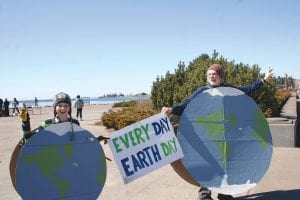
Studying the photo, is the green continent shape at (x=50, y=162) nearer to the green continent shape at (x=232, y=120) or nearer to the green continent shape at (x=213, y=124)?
the green continent shape at (x=213, y=124)

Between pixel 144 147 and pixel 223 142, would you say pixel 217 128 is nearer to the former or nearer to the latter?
pixel 223 142

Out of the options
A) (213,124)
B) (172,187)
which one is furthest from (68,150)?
(172,187)

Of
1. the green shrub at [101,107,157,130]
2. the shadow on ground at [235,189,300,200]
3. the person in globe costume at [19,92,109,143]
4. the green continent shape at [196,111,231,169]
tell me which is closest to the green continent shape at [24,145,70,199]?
the person in globe costume at [19,92,109,143]

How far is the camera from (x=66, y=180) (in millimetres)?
4762

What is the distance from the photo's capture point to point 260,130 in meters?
5.80

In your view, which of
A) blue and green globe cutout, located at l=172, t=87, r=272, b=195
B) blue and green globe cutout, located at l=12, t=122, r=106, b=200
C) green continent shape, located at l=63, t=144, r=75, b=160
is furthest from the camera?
blue and green globe cutout, located at l=172, t=87, r=272, b=195

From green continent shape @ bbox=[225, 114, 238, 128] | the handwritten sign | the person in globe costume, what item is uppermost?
the person in globe costume

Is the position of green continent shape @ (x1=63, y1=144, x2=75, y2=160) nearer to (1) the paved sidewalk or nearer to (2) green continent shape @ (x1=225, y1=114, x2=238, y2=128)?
(1) the paved sidewalk

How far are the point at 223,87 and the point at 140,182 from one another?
2.44 metres

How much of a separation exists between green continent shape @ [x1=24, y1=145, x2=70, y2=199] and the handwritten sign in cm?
67

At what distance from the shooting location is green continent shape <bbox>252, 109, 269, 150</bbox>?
18.9ft

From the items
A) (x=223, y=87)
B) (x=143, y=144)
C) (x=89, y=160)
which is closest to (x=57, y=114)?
(x=89, y=160)

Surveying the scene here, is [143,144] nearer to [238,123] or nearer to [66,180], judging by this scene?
[66,180]

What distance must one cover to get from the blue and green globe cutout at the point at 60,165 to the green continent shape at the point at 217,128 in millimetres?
1558
